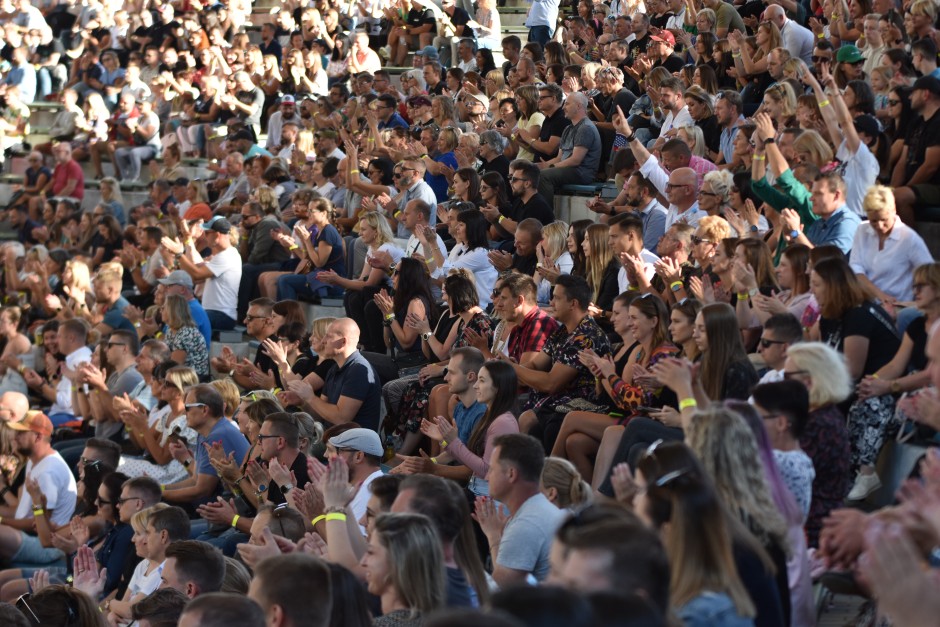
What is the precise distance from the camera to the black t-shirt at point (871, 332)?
6164 mm

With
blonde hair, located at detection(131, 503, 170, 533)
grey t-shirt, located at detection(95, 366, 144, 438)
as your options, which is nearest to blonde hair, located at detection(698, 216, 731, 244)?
blonde hair, located at detection(131, 503, 170, 533)

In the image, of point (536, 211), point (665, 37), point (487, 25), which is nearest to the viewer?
point (536, 211)

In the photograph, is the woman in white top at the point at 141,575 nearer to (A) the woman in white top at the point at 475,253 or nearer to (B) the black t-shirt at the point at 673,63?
(A) the woman in white top at the point at 475,253

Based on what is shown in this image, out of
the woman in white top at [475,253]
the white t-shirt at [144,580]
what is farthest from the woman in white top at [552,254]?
the white t-shirt at [144,580]

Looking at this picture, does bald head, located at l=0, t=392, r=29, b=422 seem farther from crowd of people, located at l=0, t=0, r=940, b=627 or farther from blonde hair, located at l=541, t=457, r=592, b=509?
blonde hair, located at l=541, t=457, r=592, b=509

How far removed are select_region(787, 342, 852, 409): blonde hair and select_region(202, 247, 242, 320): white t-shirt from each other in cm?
742

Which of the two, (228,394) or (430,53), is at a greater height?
(228,394)

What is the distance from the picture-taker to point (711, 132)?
35.2ft

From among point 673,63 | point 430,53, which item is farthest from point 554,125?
point 430,53

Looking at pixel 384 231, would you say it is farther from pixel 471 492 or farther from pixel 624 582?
pixel 624 582

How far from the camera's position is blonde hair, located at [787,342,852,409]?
5.08m

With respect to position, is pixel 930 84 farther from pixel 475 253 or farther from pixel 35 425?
pixel 35 425

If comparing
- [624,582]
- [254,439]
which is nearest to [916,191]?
[254,439]

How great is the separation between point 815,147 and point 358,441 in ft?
11.7
